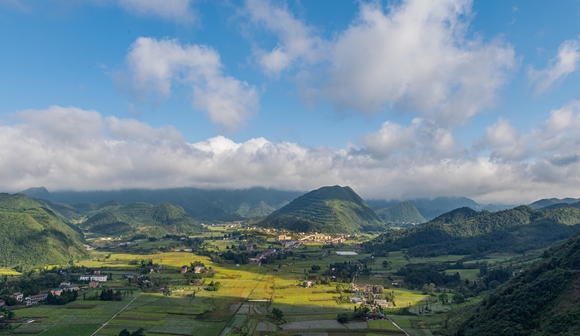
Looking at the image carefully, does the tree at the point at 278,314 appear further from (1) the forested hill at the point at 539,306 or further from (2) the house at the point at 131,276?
(2) the house at the point at 131,276

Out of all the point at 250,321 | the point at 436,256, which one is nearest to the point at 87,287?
the point at 250,321

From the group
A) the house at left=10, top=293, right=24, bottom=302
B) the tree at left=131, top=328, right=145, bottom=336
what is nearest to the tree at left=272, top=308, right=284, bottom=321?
the tree at left=131, top=328, right=145, bottom=336

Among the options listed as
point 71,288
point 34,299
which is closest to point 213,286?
point 71,288

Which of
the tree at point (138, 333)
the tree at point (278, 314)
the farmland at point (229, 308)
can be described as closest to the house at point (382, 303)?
the farmland at point (229, 308)

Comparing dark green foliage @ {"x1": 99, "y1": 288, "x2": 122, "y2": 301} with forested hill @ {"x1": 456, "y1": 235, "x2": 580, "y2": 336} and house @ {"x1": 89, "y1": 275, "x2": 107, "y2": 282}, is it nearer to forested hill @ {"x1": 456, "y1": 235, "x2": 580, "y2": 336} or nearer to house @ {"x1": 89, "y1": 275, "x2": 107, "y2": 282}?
house @ {"x1": 89, "y1": 275, "x2": 107, "y2": 282}

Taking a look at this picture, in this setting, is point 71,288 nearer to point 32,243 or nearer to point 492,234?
point 32,243

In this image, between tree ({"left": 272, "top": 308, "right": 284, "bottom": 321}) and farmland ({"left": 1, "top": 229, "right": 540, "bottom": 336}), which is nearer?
farmland ({"left": 1, "top": 229, "right": 540, "bottom": 336})
